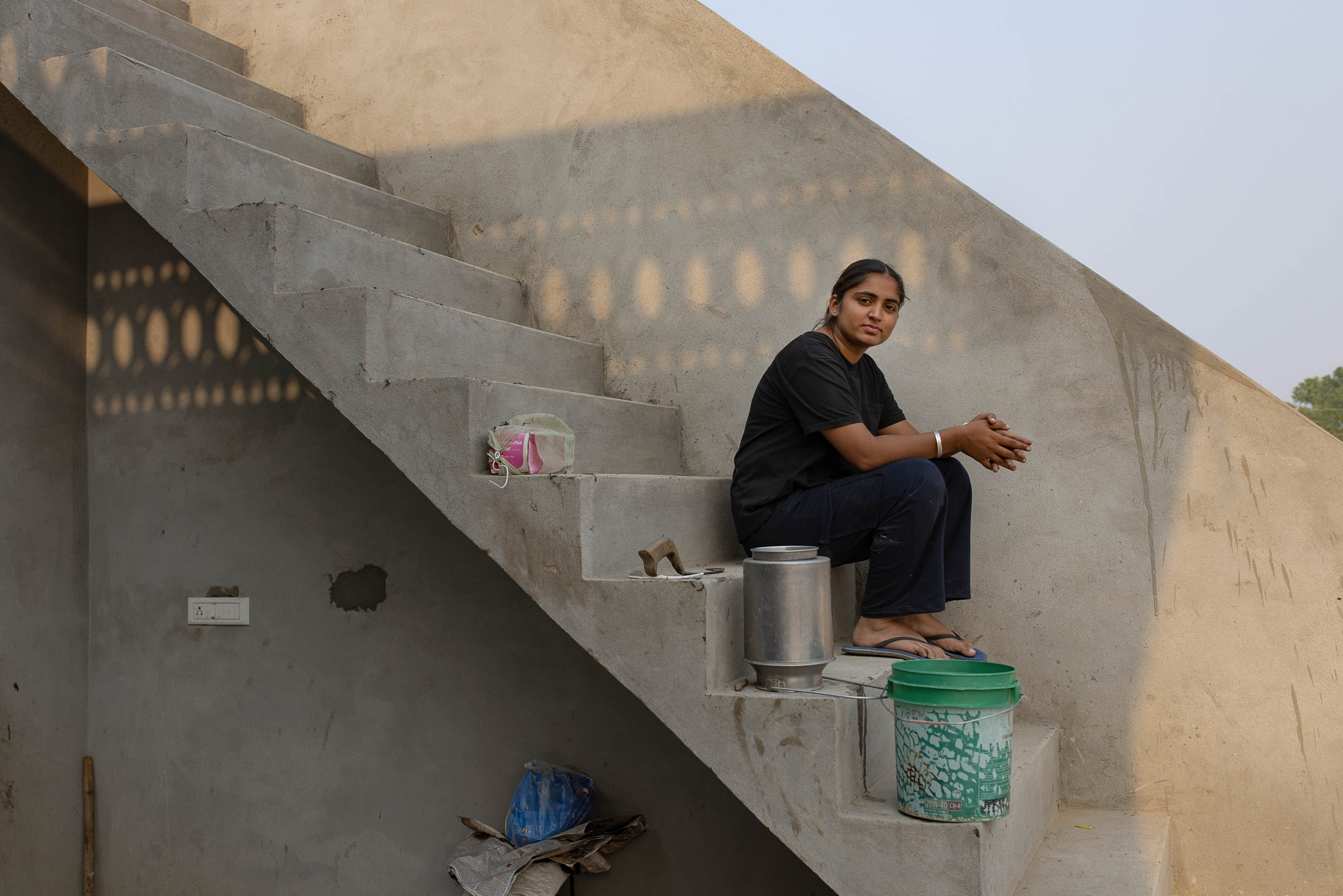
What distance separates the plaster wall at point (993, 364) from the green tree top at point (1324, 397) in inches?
700

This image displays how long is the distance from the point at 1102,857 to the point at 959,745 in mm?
775

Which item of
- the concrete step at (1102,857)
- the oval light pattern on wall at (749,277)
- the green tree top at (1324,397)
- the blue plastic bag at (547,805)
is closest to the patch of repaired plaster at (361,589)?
the blue plastic bag at (547,805)

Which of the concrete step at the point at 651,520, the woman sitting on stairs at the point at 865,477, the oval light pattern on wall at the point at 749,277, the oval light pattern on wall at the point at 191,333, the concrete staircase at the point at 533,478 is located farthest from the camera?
the oval light pattern on wall at the point at 191,333

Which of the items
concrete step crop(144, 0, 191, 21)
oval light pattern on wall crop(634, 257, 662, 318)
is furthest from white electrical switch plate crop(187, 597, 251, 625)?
concrete step crop(144, 0, 191, 21)

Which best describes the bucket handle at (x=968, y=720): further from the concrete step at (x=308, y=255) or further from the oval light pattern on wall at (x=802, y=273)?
the concrete step at (x=308, y=255)

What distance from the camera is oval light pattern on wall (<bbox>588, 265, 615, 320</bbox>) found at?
11.3 ft

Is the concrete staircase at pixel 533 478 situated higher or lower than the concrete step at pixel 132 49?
lower

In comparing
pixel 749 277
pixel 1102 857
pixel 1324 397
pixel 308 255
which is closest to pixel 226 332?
pixel 308 255

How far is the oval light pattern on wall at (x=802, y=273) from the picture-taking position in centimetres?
315

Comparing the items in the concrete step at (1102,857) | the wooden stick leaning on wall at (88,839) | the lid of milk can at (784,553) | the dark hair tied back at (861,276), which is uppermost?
the dark hair tied back at (861,276)

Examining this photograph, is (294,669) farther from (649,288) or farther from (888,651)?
(888,651)

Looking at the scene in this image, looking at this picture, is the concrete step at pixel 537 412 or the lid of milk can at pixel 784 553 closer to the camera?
the lid of milk can at pixel 784 553

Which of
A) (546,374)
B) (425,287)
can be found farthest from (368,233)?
(546,374)

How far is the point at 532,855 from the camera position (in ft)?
9.84
